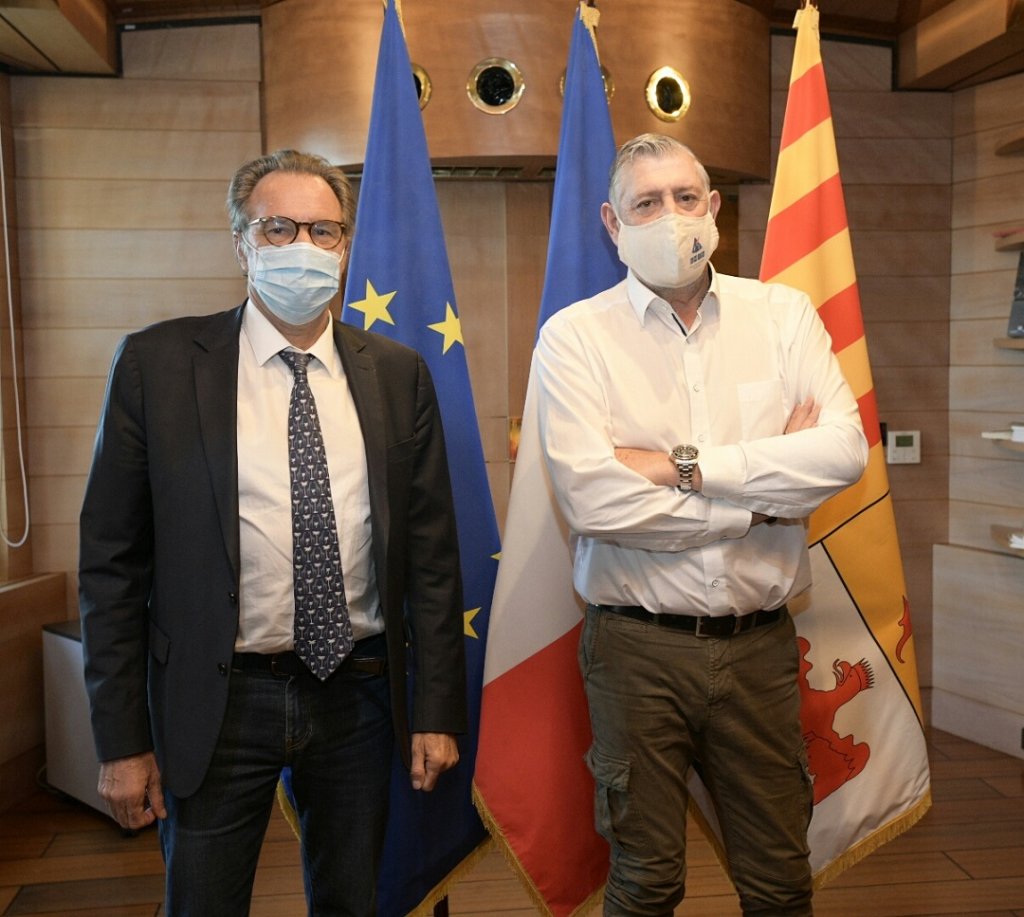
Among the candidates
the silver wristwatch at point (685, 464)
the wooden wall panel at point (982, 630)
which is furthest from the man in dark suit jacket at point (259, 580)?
the wooden wall panel at point (982, 630)

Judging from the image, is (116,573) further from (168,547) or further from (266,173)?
Result: (266,173)

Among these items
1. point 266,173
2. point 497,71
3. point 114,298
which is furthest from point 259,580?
point 114,298

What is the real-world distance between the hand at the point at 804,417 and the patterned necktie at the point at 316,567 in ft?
2.63

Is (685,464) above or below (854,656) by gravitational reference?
above

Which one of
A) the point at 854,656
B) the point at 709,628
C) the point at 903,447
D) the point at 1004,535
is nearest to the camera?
the point at 709,628

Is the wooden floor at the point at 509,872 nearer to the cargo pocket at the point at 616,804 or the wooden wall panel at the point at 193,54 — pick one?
the cargo pocket at the point at 616,804

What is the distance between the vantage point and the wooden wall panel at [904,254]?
3633 mm

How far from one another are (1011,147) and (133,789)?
3.23 meters

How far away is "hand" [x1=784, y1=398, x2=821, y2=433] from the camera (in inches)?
68.1

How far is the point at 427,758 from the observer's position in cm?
166

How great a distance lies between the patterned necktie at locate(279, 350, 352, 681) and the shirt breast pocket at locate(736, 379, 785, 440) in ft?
2.40

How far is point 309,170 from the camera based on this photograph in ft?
5.36

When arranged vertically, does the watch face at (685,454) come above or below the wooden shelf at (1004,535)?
above

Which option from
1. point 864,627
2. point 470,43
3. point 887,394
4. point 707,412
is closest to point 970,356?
point 887,394
